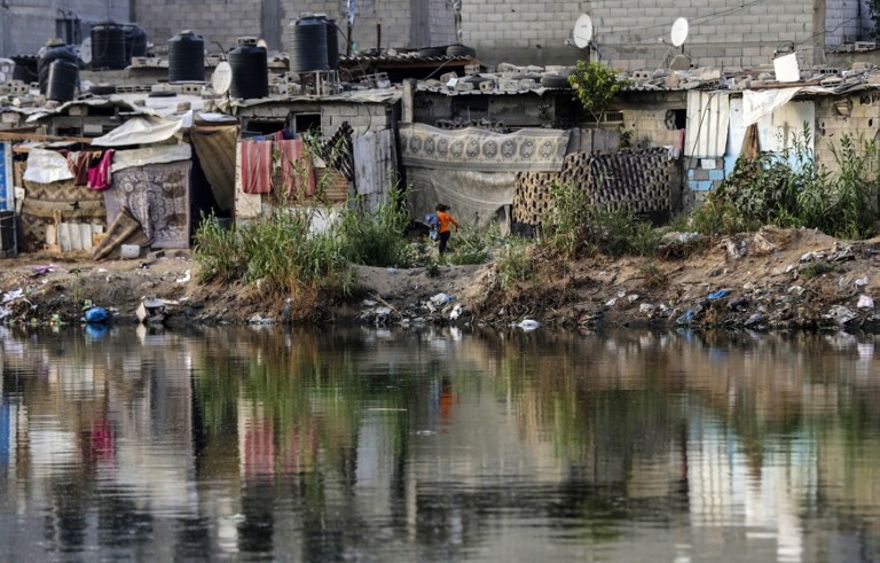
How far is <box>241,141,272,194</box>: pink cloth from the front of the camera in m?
27.1

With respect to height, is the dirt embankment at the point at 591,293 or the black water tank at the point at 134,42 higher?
the black water tank at the point at 134,42

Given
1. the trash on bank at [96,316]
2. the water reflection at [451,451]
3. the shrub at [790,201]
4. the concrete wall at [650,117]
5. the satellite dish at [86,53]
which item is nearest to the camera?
the water reflection at [451,451]

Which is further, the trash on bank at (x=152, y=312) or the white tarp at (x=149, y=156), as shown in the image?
the white tarp at (x=149, y=156)

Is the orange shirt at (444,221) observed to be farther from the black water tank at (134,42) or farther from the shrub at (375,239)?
the black water tank at (134,42)

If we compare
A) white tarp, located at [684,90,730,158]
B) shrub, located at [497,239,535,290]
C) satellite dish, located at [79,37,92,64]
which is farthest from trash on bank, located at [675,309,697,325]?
satellite dish, located at [79,37,92,64]

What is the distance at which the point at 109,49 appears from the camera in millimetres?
35812

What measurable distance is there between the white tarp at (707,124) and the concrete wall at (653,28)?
4.82 meters

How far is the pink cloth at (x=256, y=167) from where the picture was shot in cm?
2708

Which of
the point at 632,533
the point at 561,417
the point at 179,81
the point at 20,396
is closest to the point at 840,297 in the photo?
the point at 561,417

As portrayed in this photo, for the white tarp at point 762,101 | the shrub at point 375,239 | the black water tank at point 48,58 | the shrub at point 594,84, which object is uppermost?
the black water tank at point 48,58

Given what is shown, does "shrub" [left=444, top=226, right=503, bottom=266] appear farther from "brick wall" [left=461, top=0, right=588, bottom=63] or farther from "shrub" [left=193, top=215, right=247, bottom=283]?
"brick wall" [left=461, top=0, right=588, bottom=63]

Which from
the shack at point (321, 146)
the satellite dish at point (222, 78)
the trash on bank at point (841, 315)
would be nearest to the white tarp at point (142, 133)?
the shack at point (321, 146)

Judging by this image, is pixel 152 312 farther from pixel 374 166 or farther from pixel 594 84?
pixel 594 84

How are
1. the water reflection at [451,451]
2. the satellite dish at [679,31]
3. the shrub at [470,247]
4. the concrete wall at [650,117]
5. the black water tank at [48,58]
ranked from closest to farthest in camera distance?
the water reflection at [451,451], the shrub at [470,247], the concrete wall at [650,117], the black water tank at [48,58], the satellite dish at [679,31]
